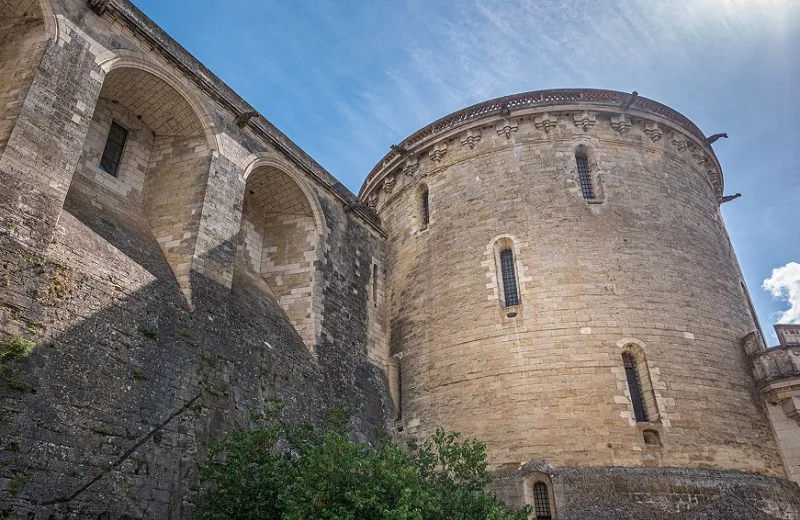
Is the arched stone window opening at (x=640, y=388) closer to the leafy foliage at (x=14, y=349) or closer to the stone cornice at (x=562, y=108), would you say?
the stone cornice at (x=562, y=108)

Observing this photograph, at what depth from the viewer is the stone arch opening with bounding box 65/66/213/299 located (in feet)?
36.3

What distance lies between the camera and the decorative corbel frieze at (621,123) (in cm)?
1520

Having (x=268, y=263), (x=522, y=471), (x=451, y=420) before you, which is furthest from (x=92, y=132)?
(x=522, y=471)

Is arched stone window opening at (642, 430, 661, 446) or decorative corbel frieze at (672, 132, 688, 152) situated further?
decorative corbel frieze at (672, 132, 688, 152)

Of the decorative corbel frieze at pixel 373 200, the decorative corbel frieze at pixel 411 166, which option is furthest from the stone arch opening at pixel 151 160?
the decorative corbel frieze at pixel 373 200

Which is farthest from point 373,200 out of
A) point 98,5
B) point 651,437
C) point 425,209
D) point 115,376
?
point 115,376

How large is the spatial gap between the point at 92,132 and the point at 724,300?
13.7 meters

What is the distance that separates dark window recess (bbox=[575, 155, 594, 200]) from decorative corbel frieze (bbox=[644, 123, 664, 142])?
181 centimetres

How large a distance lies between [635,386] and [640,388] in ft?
0.32

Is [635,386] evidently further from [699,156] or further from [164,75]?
[164,75]

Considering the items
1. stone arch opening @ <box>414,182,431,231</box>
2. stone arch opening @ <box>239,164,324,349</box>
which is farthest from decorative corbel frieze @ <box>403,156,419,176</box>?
stone arch opening @ <box>239,164,324,349</box>

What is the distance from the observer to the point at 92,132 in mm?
11539

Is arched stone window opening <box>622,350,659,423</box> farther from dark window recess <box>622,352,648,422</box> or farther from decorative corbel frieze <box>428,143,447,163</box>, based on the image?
decorative corbel frieze <box>428,143,447,163</box>

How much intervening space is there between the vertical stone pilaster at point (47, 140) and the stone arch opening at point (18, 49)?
0.13 m
